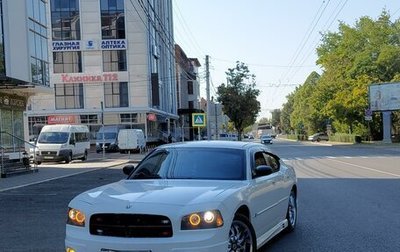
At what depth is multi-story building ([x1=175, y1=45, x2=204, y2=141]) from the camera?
89762 millimetres

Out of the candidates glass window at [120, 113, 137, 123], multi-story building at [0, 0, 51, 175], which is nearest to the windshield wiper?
multi-story building at [0, 0, 51, 175]

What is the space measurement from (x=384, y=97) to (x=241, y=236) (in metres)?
53.8

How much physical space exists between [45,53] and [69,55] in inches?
1285

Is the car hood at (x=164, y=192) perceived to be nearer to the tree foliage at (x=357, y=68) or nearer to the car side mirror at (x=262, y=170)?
the car side mirror at (x=262, y=170)

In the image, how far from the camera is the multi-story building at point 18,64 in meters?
23.9

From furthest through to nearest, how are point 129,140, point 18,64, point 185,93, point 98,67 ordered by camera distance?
point 185,93 < point 98,67 < point 129,140 < point 18,64

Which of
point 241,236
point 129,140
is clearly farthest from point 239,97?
point 241,236

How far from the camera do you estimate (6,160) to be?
2377 centimetres

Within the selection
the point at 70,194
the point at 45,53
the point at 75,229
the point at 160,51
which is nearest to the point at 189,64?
the point at 160,51

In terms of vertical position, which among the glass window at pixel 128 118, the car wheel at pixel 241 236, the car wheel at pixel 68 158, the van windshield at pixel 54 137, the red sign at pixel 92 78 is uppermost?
the red sign at pixel 92 78

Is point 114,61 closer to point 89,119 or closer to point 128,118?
point 128,118

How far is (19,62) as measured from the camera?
24.9 meters

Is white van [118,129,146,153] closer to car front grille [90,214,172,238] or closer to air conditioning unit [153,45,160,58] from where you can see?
air conditioning unit [153,45,160,58]

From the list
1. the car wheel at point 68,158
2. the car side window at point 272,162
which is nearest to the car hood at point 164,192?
the car side window at point 272,162
